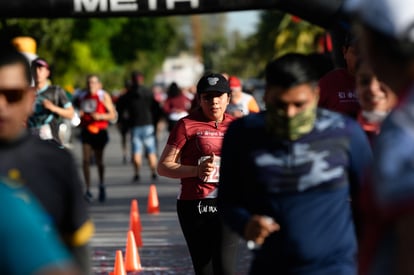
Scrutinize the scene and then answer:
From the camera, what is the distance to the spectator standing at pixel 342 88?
7746mm

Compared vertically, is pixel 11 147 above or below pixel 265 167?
above

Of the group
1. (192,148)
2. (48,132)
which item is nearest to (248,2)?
(48,132)

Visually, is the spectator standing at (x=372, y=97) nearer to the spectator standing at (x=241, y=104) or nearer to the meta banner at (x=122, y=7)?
the spectator standing at (x=241, y=104)

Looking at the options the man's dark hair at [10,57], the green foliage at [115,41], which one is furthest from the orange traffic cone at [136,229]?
the green foliage at [115,41]

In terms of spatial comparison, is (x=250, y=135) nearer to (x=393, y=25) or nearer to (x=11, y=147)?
(x=11, y=147)

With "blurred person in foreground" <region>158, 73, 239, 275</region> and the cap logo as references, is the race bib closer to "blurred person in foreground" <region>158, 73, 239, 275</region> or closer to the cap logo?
"blurred person in foreground" <region>158, 73, 239, 275</region>

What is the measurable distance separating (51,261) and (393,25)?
3.53 feet

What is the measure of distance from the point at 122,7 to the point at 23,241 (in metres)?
12.0

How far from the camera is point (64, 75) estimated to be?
59812 millimetres

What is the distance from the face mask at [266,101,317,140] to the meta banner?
8.98 m

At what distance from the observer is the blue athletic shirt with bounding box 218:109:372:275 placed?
5113mm

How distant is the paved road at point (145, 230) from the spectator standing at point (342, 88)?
3697mm

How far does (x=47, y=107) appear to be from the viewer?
41.3 feet

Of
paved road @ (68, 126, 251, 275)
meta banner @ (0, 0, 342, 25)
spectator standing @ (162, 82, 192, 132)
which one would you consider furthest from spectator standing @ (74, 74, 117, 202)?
spectator standing @ (162, 82, 192, 132)
